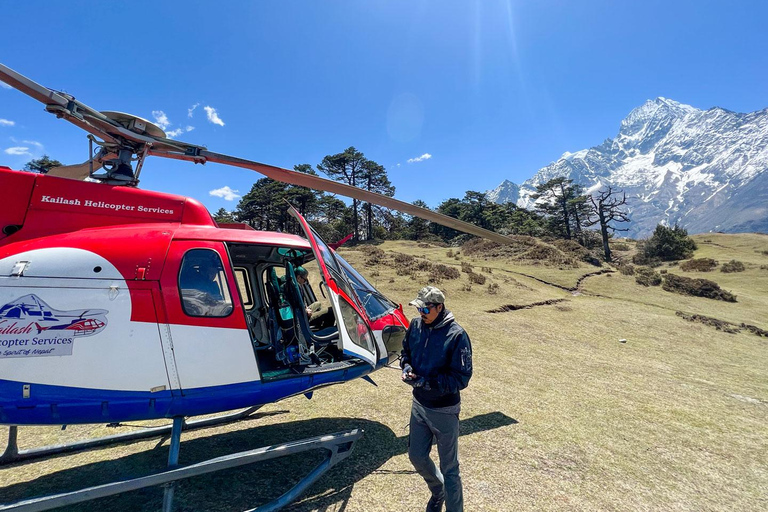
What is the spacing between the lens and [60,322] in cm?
336

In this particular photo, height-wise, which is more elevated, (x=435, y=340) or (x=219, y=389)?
(x=435, y=340)

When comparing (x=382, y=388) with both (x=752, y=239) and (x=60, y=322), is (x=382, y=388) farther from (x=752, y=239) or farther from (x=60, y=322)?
(x=752, y=239)

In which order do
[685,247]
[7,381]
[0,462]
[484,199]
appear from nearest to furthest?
1. [7,381]
2. [0,462]
3. [685,247]
4. [484,199]

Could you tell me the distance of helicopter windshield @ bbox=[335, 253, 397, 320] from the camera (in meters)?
5.45

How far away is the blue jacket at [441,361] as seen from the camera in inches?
129

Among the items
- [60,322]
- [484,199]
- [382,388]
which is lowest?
[382,388]

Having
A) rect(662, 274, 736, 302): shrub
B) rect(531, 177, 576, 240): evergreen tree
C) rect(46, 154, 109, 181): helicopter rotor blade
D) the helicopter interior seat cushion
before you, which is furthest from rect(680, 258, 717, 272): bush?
rect(46, 154, 109, 181): helicopter rotor blade

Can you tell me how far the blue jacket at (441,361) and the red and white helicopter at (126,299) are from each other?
843 millimetres

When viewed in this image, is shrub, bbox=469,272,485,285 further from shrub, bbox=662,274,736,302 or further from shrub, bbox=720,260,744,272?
shrub, bbox=720,260,744,272

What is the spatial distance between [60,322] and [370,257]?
2340 cm

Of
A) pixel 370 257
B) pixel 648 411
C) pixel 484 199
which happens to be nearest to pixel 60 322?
pixel 648 411

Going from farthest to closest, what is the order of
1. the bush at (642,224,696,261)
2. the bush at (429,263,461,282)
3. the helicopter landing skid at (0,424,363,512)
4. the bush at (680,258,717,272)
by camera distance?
the bush at (642,224,696,261), the bush at (680,258,717,272), the bush at (429,263,461,282), the helicopter landing skid at (0,424,363,512)

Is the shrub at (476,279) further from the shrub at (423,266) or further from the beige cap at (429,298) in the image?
the beige cap at (429,298)

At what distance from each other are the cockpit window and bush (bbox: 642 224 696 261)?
4089cm
